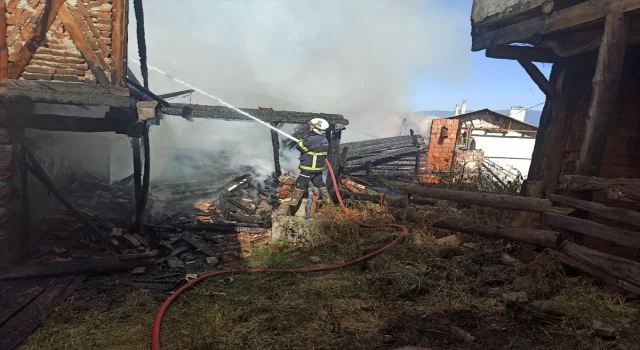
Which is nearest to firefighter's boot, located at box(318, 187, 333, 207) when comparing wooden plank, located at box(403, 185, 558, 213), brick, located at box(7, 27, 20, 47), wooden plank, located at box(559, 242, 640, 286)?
wooden plank, located at box(403, 185, 558, 213)

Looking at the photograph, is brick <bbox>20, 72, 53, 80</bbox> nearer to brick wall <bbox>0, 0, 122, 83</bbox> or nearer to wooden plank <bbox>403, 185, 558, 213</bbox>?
brick wall <bbox>0, 0, 122, 83</bbox>

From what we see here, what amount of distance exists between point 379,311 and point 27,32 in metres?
6.57

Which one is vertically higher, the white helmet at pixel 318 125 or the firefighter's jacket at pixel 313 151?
the white helmet at pixel 318 125

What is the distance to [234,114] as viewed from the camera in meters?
11.3

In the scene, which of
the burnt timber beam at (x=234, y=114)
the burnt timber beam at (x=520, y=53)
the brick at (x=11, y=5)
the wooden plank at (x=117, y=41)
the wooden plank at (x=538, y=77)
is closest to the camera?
the brick at (x=11, y=5)

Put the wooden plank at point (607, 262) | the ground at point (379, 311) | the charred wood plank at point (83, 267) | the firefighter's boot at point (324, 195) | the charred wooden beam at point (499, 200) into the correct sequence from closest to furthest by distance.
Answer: the ground at point (379, 311) → the wooden plank at point (607, 262) → the charred wooden beam at point (499, 200) → the charred wood plank at point (83, 267) → the firefighter's boot at point (324, 195)

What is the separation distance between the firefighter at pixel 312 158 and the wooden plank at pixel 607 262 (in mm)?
5159

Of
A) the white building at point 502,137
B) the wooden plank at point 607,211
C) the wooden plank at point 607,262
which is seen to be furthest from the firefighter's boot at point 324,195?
the white building at point 502,137

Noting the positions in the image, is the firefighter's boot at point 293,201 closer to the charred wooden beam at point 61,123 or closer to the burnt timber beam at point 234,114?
the burnt timber beam at point 234,114

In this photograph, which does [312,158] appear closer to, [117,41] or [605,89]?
[117,41]

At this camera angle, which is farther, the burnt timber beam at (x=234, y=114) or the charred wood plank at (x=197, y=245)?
the burnt timber beam at (x=234, y=114)

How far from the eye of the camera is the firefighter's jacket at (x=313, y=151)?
8312 millimetres

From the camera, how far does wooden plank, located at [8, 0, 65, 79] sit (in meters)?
5.36

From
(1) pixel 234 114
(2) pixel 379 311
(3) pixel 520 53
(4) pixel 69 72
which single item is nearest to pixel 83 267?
(4) pixel 69 72
